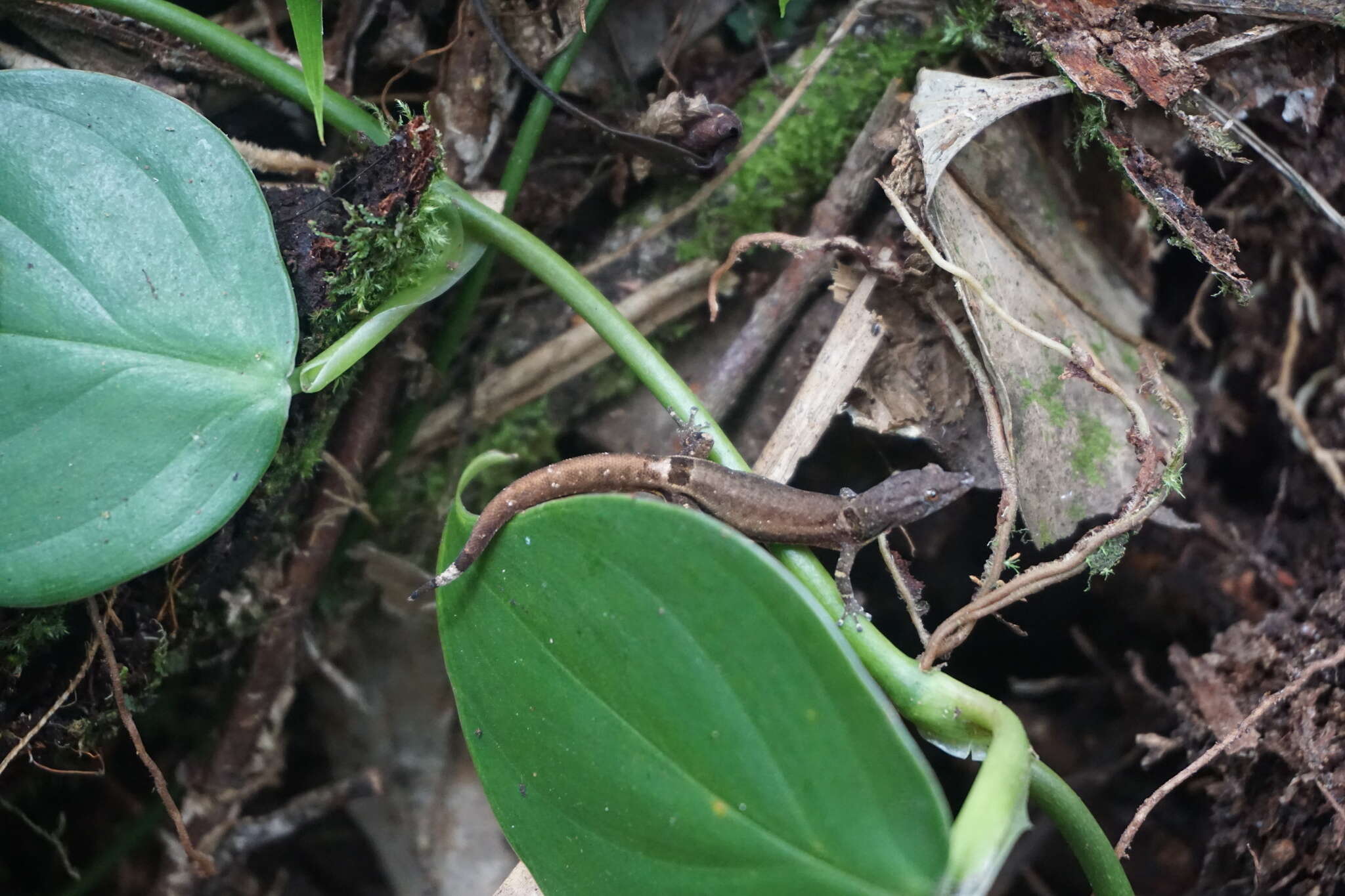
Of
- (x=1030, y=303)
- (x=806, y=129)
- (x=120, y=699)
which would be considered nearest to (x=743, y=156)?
(x=806, y=129)

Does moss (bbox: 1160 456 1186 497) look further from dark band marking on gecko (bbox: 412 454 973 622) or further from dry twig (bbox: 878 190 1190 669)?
dark band marking on gecko (bbox: 412 454 973 622)

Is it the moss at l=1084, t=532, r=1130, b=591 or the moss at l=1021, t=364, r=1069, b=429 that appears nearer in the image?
the moss at l=1084, t=532, r=1130, b=591

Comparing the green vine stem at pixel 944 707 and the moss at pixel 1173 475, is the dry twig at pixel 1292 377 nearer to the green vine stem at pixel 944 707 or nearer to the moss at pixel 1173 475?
the moss at pixel 1173 475

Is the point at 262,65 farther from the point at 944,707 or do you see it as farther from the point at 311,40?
the point at 944,707

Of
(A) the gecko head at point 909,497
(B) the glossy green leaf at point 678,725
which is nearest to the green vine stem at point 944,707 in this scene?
(B) the glossy green leaf at point 678,725

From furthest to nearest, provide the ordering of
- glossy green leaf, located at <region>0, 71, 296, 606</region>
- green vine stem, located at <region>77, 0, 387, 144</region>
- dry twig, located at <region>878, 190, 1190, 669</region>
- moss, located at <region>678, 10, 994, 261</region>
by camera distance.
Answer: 1. moss, located at <region>678, 10, 994, 261</region>
2. green vine stem, located at <region>77, 0, 387, 144</region>
3. dry twig, located at <region>878, 190, 1190, 669</region>
4. glossy green leaf, located at <region>0, 71, 296, 606</region>

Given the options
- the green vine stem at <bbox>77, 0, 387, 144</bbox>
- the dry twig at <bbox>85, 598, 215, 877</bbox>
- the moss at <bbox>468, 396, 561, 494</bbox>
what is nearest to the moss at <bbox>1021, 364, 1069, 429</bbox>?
the moss at <bbox>468, 396, 561, 494</bbox>
